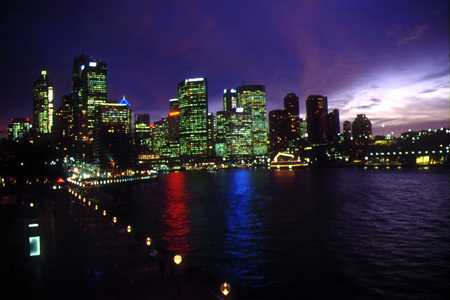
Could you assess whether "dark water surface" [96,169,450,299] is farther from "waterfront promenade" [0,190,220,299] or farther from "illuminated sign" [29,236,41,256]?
"illuminated sign" [29,236,41,256]

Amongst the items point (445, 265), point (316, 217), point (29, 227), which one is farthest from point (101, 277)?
point (316, 217)

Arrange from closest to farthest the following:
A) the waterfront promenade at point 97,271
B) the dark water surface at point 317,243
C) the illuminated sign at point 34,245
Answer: the waterfront promenade at point 97,271, the illuminated sign at point 34,245, the dark water surface at point 317,243

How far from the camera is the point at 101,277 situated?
17188 mm

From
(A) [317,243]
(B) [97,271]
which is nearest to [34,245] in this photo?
(B) [97,271]

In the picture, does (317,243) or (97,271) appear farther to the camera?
(317,243)

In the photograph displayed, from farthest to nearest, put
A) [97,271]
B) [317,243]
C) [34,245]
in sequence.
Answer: [317,243] < [34,245] < [97,271]

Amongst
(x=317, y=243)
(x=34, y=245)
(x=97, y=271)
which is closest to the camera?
(x=97, y=271)

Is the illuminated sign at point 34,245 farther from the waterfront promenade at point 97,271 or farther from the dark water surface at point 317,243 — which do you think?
the dark water surface at point 317,243

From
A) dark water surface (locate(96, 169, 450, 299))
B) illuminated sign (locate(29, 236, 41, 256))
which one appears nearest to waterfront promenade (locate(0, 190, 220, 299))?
illuminated sign (locate(29, 236, 41, 256))

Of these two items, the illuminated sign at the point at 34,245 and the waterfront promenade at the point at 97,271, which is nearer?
the waterfront promenade at the point at 97,271

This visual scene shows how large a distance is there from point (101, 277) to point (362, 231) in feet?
106

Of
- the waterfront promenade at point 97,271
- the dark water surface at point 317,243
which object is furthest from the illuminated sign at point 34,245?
the dark water surface at point 317,243

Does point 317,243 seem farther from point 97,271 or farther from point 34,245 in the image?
point 34,245

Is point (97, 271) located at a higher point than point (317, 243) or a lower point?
higher
